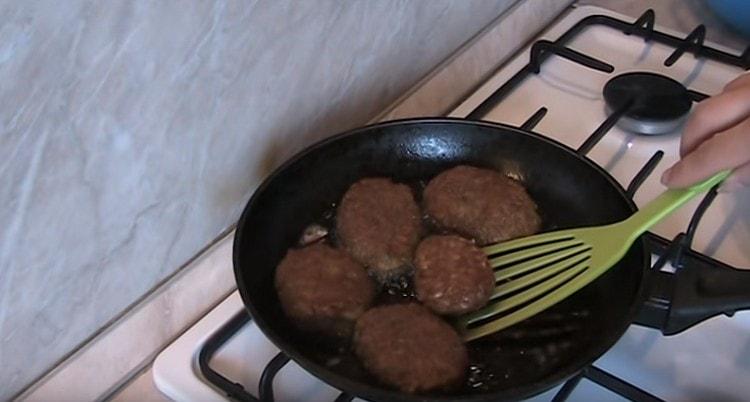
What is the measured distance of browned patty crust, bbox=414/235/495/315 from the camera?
598 mm

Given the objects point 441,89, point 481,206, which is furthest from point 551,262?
point 441,89

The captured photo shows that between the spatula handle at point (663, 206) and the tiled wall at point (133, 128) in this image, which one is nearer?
the tiled wall at point (133, 128)

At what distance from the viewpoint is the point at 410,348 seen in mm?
562

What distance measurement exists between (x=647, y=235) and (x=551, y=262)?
9 centimetres

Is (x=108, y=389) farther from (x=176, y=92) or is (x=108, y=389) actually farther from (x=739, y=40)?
(x=739, y=40)

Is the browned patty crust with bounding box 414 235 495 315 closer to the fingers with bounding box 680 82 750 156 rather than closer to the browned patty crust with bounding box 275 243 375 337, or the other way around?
the browned patty crust with bounding box 275 243 375 337

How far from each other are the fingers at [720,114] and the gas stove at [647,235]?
6cm

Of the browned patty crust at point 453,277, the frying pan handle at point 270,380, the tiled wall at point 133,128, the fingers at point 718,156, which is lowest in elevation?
the frying pan handle at point 270,380

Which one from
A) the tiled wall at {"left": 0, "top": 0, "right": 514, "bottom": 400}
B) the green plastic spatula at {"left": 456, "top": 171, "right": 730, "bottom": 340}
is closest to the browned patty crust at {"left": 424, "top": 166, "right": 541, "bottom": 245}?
the green plastic spatula at {"left": 456, "top": 171, "right": 730, "bottom": 340}

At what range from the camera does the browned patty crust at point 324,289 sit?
59cm

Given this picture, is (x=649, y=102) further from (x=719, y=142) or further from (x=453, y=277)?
(x=453, y=277)

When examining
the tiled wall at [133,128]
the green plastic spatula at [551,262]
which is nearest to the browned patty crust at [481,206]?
the green plastic spatula at [551,262]

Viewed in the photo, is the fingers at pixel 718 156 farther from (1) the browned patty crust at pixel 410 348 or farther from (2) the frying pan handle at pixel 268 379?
(2) the frying pan handle at pixel 268 379

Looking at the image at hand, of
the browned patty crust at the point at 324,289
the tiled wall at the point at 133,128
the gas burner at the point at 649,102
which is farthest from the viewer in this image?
the gas burner at the point at 649,102
